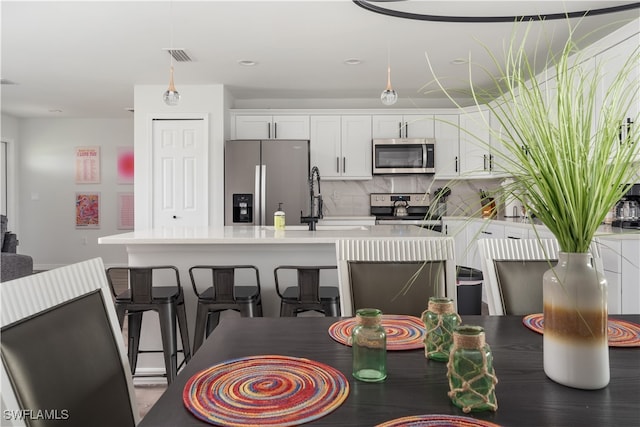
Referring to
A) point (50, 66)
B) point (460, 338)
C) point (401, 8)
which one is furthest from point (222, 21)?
point (460, 338)

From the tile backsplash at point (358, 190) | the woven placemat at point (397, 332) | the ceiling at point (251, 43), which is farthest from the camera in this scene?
the tile backsplash at point (358, 190)

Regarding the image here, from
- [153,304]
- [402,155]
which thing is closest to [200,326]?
[153,304]

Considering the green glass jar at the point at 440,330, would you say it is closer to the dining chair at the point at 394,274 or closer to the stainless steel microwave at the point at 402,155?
the dining chair at the point at 394,274

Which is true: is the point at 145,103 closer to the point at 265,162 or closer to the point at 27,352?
the point at 265,162

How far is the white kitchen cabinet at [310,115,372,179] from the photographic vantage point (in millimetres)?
5531

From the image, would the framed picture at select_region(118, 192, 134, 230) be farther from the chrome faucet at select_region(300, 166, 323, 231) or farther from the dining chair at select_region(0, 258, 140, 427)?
the dining chair at select_region(0, 258, 140, 427)

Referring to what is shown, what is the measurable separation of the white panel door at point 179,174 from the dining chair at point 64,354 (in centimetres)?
430

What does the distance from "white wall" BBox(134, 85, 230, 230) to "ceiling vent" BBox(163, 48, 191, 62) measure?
99 centimetres

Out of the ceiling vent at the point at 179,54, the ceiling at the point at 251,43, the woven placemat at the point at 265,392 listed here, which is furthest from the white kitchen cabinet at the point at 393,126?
the woven placemat at the point at 265,392

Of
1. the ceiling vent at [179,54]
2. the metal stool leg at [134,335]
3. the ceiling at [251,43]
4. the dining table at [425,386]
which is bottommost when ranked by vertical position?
the metal stool leg at [134,335]

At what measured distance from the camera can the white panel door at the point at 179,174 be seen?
530 cm

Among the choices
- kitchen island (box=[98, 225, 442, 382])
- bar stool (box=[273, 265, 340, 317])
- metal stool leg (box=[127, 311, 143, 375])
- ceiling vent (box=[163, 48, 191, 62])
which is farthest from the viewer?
ceiling vent (box=[163, 48, 191, 62])

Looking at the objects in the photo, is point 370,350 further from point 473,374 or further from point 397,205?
point 397,205

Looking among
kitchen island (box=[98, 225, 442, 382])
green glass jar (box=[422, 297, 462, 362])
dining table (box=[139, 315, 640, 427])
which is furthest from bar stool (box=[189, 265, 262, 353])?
green glass jar (box=[422, 297, 462, 362])
